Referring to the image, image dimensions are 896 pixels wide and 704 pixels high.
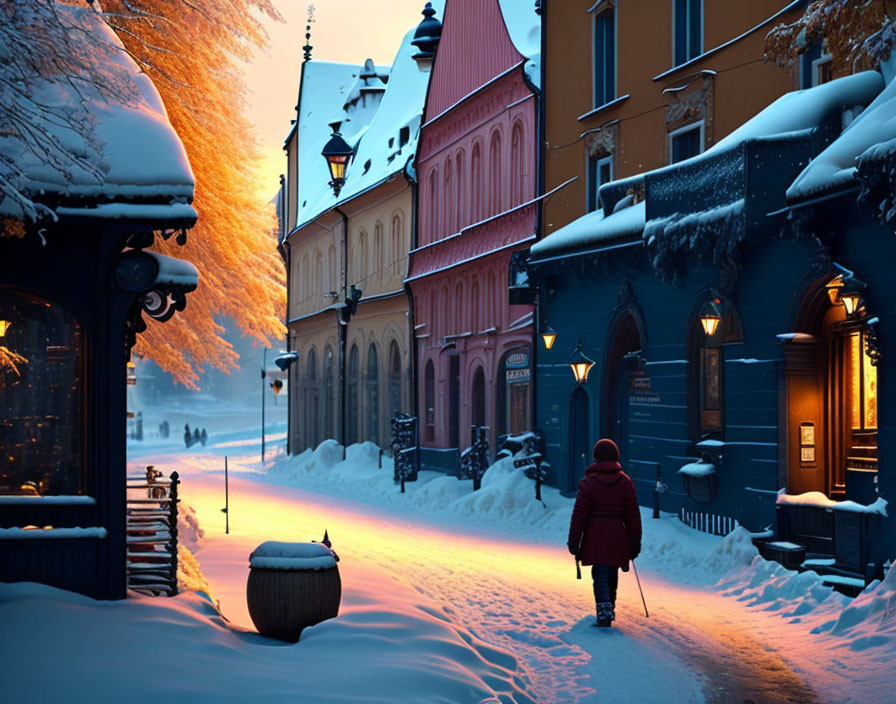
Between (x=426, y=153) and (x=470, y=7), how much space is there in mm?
4616

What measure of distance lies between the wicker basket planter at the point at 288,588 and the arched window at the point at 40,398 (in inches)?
61.8

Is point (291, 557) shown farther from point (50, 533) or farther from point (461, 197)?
point (461, 197)

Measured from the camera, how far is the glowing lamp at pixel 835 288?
15969 mm

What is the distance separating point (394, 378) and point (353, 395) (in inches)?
168

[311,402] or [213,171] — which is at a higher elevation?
[213,171]

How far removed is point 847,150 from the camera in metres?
15.3

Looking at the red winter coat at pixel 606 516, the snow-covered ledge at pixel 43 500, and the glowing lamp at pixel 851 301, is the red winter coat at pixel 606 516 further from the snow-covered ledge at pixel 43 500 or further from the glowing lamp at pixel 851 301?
the glowing lamp at pixel 851 301

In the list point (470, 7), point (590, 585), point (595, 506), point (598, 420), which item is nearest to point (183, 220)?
point (595, 506)

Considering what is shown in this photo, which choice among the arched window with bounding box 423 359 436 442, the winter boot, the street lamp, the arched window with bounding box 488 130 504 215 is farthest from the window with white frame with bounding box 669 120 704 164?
the street lamp

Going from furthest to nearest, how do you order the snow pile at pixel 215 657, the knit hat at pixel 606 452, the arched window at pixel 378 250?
the arched window at pixel 378 250 → the knit hat at pixel 606 452 → the snow pile at pixel 215 657

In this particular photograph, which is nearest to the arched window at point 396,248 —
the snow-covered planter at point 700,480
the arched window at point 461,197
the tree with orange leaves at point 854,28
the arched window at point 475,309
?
the arched window at point 461,197

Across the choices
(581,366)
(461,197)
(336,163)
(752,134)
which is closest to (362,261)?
(336,163)

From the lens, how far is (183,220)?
33.0ft

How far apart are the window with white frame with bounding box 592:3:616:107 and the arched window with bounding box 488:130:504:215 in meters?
4.93
